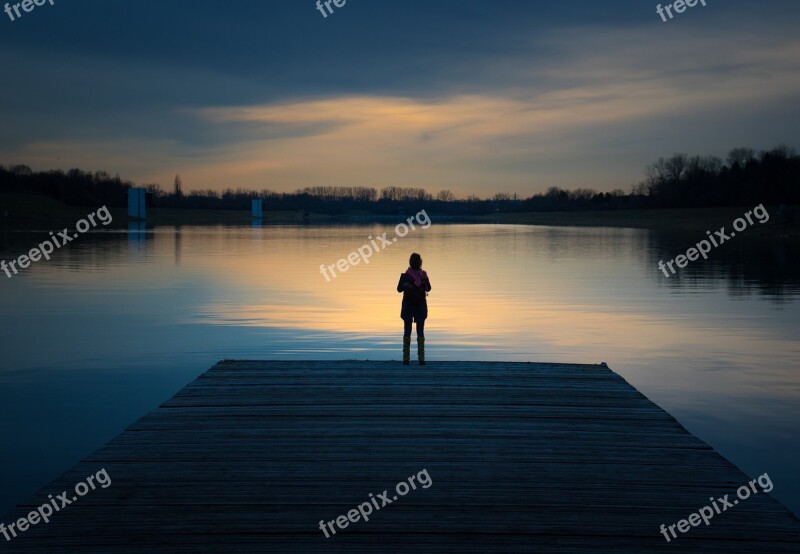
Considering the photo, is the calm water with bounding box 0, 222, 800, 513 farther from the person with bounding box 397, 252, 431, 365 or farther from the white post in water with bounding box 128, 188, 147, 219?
the white post in water with bounding box 128, 188, 147, 219

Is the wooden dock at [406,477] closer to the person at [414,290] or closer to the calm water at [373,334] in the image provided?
the person at [414,290]

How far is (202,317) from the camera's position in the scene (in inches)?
824

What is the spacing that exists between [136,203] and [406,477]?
143 meters

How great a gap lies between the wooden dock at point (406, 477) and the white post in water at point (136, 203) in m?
137

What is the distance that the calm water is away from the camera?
10.3m

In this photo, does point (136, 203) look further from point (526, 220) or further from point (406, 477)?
point (406, 477)

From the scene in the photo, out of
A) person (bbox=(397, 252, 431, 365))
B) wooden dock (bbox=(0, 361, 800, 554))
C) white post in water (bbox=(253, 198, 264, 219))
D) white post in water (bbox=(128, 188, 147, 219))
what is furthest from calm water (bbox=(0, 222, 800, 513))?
white post in water (bbox=(253, 198, 264, 219))

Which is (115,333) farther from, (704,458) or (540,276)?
(540,276)

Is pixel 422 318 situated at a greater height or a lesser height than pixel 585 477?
greater

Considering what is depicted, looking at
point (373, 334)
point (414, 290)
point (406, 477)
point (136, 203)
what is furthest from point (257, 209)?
point (406, 477)

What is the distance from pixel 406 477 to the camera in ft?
22.5

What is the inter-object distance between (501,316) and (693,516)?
14.7 metres

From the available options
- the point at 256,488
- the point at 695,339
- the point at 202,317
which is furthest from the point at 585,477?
the point at 202,317

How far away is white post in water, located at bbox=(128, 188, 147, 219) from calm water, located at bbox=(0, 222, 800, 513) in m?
108
